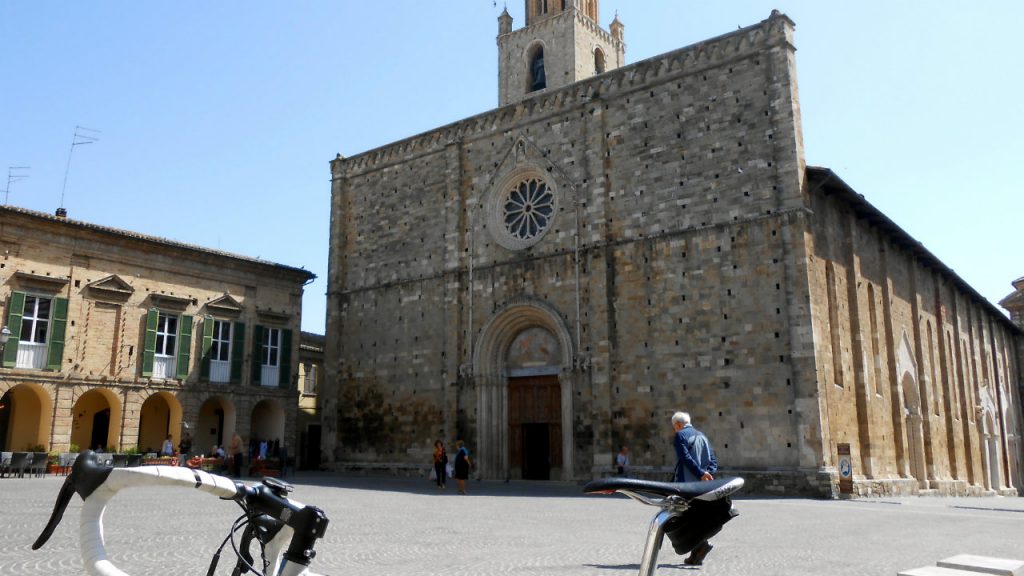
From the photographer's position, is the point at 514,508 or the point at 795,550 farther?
the point at 514,508

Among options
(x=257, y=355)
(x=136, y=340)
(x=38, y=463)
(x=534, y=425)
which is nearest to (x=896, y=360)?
(x=534, y=425)

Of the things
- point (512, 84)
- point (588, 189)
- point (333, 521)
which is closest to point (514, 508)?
point (333, 521)

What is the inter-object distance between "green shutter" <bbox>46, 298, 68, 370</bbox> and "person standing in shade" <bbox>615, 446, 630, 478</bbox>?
16408 millimetres

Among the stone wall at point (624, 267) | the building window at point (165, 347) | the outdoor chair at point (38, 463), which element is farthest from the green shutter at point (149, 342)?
the stone wall at point (624, 267)

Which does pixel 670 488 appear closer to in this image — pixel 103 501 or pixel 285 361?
pixel 103 501

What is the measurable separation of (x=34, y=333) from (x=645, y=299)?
17684 millimetres

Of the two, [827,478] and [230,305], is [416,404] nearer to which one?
[230,305]

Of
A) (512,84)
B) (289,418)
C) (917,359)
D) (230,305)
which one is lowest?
(289,418)

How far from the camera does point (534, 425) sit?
24.4 meters

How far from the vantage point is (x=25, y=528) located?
9508mm

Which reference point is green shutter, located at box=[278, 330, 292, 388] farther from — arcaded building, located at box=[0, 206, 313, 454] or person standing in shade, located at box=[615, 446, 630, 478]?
person standing in shade, located at box=[615, 446, 630, 478]

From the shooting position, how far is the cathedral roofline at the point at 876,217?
67.7 feet

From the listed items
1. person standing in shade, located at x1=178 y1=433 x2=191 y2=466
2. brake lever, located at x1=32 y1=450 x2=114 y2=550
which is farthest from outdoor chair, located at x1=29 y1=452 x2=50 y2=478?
brake lever, located at x1=32 y1=450 x2=114 y2=550

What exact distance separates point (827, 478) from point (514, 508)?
8297 mm
